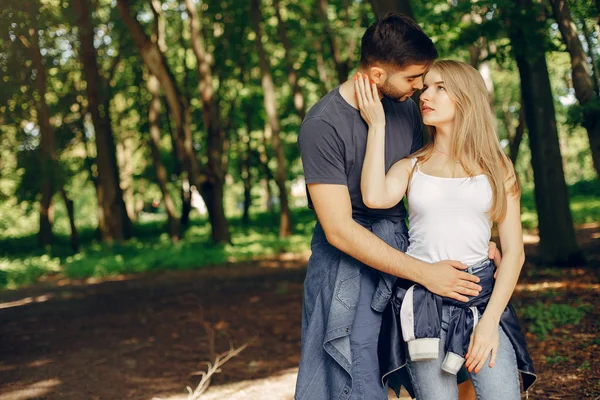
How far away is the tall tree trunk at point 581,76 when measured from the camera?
6.73 m

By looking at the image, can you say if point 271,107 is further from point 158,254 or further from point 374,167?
point 374,167

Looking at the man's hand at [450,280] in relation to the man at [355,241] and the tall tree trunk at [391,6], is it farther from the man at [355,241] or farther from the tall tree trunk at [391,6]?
the tall tree trunk at [391,6]

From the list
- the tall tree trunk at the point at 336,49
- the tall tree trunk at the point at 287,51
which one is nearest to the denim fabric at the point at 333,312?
the tall tree trunk at the point at 336,49

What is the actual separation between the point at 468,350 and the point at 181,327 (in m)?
7.30

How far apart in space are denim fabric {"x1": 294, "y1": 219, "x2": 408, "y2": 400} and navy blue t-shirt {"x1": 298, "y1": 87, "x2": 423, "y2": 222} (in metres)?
0.16

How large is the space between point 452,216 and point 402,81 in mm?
591

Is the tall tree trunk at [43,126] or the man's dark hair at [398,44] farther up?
the tall tree trunk at [43,126]

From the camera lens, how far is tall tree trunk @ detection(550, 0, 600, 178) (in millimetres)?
6730

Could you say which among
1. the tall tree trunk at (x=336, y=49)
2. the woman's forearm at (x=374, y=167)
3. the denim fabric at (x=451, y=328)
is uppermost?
the tall tree trunk at (x=336, y=49)

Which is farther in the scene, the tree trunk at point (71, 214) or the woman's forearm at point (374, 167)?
the tree trunk at point (71, 214)

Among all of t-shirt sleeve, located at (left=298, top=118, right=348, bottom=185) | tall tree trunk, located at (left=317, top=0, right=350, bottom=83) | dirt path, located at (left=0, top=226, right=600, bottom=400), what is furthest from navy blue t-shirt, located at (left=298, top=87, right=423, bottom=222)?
tall tree trunk, located at (left=317, top=0, right=350, bottom=83)

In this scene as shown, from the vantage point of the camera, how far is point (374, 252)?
8.96 ft

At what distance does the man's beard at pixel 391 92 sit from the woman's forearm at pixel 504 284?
0.77 m

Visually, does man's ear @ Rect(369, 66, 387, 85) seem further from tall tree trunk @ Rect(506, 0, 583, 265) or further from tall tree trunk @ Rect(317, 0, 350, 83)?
tall tree trunk @ Rect(317, 0, 350, 83)
